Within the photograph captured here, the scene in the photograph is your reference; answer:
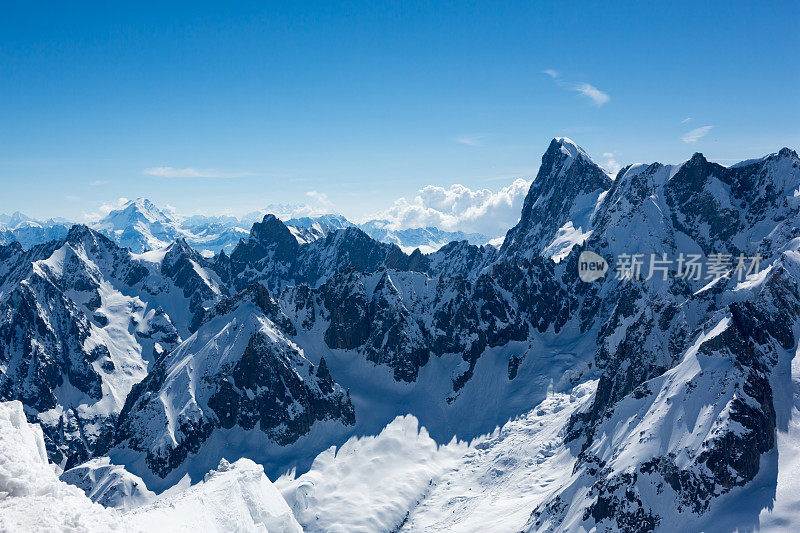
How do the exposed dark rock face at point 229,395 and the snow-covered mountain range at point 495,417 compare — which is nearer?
the snow-covered mountain range at point 495,417

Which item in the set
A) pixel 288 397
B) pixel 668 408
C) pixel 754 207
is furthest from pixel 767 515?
pixel 754 207

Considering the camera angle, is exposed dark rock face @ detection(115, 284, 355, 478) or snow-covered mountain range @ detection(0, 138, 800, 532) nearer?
snow-covered mountain range @ detection(0, 138, 800, 532)

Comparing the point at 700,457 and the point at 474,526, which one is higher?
the point at 700,457

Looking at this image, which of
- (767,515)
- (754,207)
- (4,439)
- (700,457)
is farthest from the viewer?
(754,207)

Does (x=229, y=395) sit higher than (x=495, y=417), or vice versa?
(x=229, y=395)

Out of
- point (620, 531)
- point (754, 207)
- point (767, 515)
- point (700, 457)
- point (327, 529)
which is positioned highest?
point (754, 207)

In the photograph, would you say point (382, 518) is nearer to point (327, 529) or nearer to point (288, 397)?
point (327, 529)

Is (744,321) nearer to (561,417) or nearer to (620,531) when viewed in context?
(620,531)

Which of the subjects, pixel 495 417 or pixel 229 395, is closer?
pixel 229 395

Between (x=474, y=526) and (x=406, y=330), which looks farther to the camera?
(x=406, y=330)

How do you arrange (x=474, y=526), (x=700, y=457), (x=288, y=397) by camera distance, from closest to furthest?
(x=700, y=457), (x=474, y=526), (x=288, y=397)
